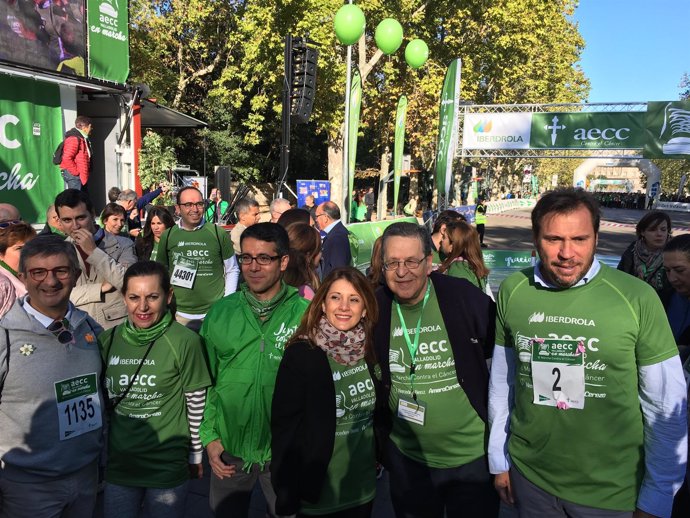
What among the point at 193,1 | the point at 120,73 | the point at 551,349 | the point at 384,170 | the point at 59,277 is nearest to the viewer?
the point at 551,349

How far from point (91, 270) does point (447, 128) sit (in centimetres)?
1142

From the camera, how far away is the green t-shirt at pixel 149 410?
7.94 ft

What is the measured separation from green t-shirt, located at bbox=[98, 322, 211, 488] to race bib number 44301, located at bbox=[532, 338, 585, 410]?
1477 mm

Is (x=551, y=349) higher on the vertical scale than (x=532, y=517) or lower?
higher

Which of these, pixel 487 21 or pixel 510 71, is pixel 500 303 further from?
pixel 510 71

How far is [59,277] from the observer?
2.25 m

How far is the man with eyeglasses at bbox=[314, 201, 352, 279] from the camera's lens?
16.9ft

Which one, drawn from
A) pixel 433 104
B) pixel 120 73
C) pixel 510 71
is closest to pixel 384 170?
pixel 433 104

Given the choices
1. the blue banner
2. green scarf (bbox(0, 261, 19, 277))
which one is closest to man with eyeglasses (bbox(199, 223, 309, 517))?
green scarf (bbox(0, 261, 19, 277))

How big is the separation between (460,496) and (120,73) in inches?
467

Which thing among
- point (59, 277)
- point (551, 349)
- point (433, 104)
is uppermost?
point (433, 104)

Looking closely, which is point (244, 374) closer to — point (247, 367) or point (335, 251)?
point (247, 367)

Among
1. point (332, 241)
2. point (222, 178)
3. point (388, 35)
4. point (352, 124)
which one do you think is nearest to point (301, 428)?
point (332, 241)

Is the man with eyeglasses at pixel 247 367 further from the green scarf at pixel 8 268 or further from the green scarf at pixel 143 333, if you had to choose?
the green scarf at pixel 8 268
